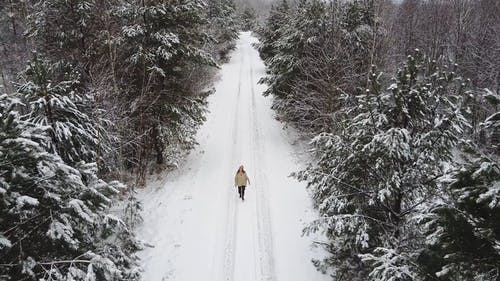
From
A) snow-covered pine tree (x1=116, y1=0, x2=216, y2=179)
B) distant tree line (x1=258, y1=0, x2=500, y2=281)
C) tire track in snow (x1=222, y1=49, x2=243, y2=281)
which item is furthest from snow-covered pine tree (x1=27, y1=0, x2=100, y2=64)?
distant tree line (x1=258, y1=0, x2=500, y2=281)

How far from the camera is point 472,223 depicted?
5.51m

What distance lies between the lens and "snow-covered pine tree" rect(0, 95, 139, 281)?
241 inches

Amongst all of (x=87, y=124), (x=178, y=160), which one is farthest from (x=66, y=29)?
(x=178, y=160)

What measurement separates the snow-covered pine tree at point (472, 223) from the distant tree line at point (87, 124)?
5.69 meters

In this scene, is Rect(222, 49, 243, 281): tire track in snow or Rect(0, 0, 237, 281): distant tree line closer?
Rect(0, 0, 237, 281): distant tree line

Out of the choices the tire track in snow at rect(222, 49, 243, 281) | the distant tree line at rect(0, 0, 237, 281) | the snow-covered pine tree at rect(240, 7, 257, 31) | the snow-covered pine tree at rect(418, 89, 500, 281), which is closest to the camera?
the snow-covered pine tree at rect(418, 89, 500, 281)

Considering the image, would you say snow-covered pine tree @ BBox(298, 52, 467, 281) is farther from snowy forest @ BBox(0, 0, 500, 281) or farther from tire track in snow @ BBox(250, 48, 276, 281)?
tire track in snow @ BBox(250, 48, 276, 281)

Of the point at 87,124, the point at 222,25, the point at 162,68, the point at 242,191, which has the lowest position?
the point at 242,191

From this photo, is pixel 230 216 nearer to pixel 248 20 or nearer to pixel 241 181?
pixel 241 181

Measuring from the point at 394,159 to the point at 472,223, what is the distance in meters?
2.97

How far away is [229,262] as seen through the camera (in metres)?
11.6

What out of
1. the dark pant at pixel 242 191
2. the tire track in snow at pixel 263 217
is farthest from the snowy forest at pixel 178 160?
the dark pant at pixel 242 191

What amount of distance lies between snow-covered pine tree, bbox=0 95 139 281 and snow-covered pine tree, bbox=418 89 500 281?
18.7ft

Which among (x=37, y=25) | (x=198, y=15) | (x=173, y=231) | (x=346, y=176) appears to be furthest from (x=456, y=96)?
(x=37, y=25)
